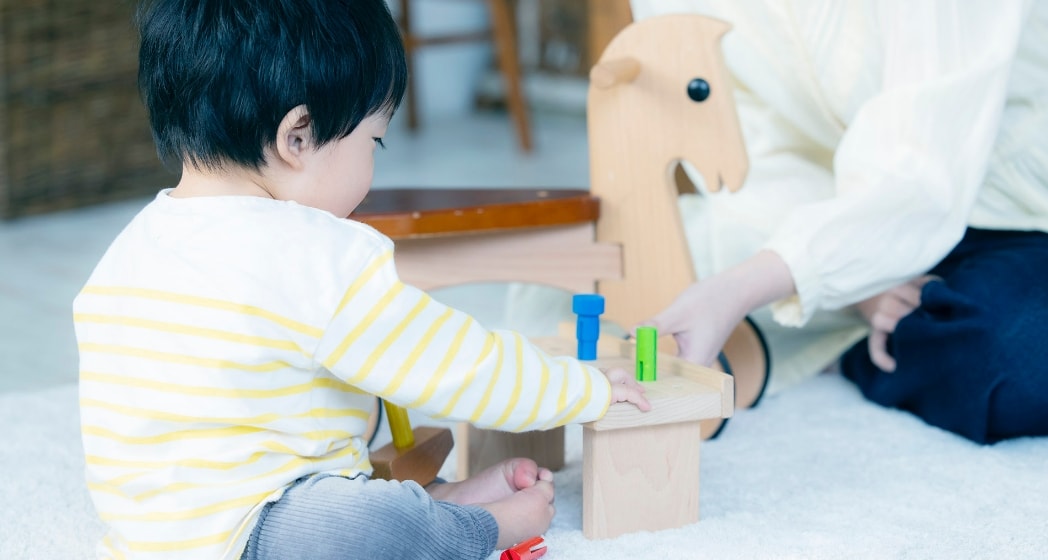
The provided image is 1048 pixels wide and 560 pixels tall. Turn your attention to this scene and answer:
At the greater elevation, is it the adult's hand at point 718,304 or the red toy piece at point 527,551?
the adult's hand at point 718,304

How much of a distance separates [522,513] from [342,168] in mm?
254

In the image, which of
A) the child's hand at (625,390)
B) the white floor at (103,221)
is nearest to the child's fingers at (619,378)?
the child's hand at (625,390)

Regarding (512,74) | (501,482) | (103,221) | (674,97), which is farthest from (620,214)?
(512,74)

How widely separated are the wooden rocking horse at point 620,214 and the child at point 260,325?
0.23 meters

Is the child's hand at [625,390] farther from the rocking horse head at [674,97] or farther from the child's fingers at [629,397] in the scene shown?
the rocking horse head at [674,97]

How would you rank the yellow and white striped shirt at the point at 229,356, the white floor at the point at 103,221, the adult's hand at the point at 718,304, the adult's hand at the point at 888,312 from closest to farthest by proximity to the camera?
the yellow and white striped shirt at the point at 229,356, the adult's hand at the point at 718,304, the adult's hand at the point at 888,312, the white floor at the point at 103,221

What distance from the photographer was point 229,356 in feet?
2.19

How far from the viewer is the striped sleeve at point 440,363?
0.68 m

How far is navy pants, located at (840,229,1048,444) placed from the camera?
3.22 feet

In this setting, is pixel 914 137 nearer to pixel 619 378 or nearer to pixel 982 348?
pixel 982 348

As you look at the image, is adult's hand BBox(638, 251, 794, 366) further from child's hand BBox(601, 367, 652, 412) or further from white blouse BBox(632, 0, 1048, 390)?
child's hand BBox(601, 367, 652, 412)

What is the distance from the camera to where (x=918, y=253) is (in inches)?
39.4

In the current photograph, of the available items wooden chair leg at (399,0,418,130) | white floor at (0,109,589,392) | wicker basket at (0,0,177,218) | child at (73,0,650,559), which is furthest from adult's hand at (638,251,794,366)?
wooden chair leg at (399,0,418,130)

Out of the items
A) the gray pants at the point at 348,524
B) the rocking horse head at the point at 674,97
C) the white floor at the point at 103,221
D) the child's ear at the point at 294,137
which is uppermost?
the child's ear at the point at 294,137
